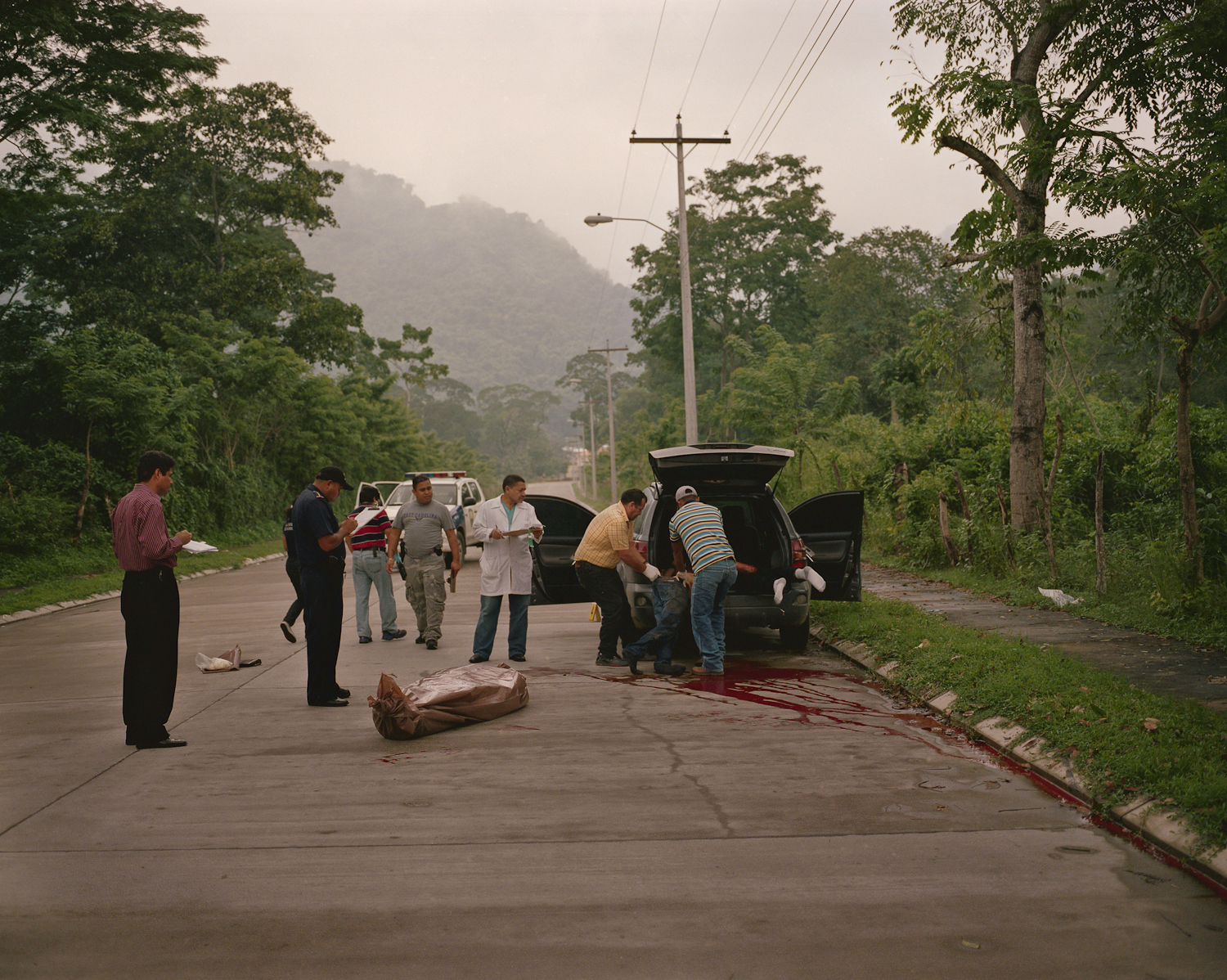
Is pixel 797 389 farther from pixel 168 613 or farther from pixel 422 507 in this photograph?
pixel 168 613

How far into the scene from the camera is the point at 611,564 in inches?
388

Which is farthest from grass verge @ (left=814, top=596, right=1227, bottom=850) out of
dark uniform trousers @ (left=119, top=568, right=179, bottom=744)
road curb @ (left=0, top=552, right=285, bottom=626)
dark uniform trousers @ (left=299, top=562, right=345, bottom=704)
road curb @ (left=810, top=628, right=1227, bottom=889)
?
road curb @ (left=0, top=552, right=285, bottom=626)

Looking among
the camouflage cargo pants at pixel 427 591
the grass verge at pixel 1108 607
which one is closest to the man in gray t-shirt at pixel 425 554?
the camouflage cargo pants at pixel 427 591

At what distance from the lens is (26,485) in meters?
22.0

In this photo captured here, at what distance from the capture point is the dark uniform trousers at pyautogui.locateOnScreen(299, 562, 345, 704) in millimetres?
8391

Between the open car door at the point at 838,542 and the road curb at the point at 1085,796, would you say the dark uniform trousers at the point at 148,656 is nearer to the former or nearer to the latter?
the road curb at the point at 1085,796

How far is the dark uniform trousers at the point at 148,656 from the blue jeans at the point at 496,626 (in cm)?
328

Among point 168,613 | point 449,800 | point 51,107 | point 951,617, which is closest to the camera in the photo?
point 449,800

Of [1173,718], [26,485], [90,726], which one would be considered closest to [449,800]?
[90,726]

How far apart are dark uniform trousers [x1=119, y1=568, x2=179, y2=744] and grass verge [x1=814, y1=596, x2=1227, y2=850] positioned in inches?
222

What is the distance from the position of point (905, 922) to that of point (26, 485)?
22638mm

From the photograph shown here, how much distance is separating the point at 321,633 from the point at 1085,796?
574 centimetres

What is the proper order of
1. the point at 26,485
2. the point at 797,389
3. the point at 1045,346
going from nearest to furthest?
1. the point at 1045,346
2. the point at 26,485
3. the point at 797,389

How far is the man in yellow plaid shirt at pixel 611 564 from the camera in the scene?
969 cm
